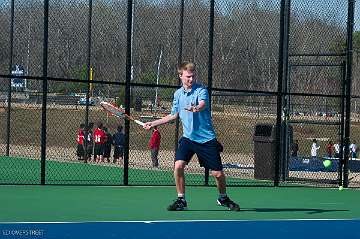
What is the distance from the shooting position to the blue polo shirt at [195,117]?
12188mm

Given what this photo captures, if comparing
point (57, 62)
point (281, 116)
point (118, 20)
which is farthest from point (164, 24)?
point (281, 116)

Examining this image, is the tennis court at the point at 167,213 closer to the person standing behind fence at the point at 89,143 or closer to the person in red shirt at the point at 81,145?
the person standing behind fence at the point at 89,143

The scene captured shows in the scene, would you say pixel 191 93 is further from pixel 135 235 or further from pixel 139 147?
pixel 139 147

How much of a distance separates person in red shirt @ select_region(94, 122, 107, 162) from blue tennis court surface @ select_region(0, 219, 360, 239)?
18.8 meters

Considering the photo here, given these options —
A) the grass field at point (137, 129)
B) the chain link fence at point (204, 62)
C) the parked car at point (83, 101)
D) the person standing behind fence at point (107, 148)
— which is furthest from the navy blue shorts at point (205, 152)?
the person standing behind fence at point (107, 148)

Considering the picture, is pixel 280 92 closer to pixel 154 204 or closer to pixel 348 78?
pixel 348 78

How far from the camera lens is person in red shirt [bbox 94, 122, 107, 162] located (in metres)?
28.4

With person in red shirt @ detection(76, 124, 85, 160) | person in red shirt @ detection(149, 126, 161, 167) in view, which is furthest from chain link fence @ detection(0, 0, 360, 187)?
person in red shirt @ detection(76, 124, 85, 160)

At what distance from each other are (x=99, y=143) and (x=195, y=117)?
16655mm

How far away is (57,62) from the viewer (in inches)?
814

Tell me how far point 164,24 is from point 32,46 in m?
3.05

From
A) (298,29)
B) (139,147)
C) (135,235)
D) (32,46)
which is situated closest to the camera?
(135,235)

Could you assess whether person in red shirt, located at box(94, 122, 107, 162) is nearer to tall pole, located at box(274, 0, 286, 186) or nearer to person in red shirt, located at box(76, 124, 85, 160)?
person in red shirt, located at box(76, 124, 85, 160)

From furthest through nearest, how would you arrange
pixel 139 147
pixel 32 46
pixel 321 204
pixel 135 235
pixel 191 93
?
pixel 139 147 → pixel 32 46 → pixel 321 204 → pixel 191 93 → pixel 135 235
